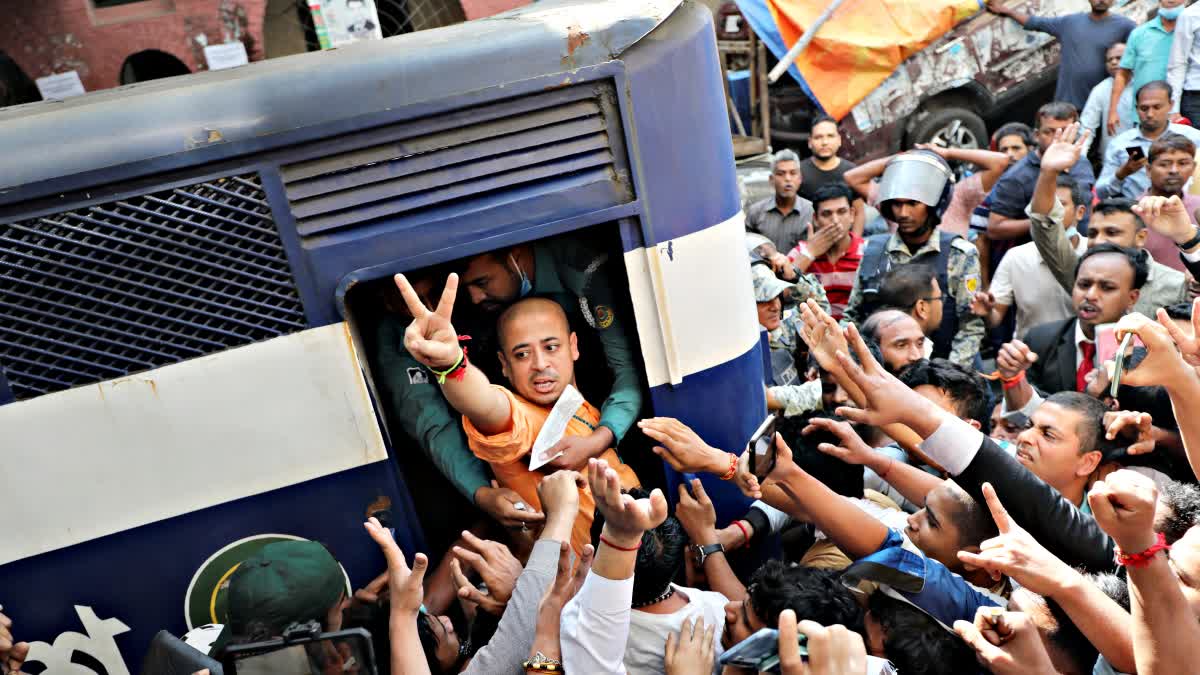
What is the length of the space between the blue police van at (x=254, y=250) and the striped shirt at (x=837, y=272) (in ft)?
8.45

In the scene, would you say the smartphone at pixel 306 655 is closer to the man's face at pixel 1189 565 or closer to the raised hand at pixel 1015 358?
the man's face at pixel 1189 565

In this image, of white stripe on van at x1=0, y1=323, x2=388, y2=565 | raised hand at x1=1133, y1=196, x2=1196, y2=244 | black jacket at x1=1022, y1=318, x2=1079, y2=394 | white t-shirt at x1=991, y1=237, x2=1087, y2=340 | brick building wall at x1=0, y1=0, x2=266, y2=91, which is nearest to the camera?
white stripe on van at x1=0, y1=323, x2=388, y2=565

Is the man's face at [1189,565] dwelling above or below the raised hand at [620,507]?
below

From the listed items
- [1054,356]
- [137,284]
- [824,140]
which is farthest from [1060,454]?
[824,140]

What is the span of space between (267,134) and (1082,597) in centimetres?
222

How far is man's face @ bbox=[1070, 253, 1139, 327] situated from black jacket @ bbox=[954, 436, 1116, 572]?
1.83 metres

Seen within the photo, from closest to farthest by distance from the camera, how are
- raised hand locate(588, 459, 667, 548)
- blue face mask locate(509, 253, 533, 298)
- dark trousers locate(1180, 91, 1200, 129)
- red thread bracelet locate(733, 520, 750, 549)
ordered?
raised hand locate(588, 459, 667, 548) → blue face mask locate(509, 253, 533, 298) → red thread bracelet locate(733, 520, 750, 549) → dark trousers locate(1180, 91, 1200, 129)

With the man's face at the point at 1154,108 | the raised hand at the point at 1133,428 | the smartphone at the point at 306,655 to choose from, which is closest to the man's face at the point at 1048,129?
the man's face at the point at 1154,108

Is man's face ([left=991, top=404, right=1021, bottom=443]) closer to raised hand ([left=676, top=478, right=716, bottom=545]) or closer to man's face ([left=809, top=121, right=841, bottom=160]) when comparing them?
raised hand ([left=676, top=478, right=716, bottom=545])

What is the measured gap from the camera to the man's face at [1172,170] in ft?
17.2

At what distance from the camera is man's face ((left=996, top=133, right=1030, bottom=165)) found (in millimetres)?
6566

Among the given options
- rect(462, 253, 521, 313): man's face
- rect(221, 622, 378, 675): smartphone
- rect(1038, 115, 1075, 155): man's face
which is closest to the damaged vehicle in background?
rect(1038, 115, 1075, 155): man's face

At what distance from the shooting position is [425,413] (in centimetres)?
306

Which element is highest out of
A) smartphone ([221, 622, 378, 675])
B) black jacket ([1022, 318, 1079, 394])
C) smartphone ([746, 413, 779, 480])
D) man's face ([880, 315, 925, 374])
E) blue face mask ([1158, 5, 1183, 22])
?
blue face mask ([1158, 5, 1183, 22])
